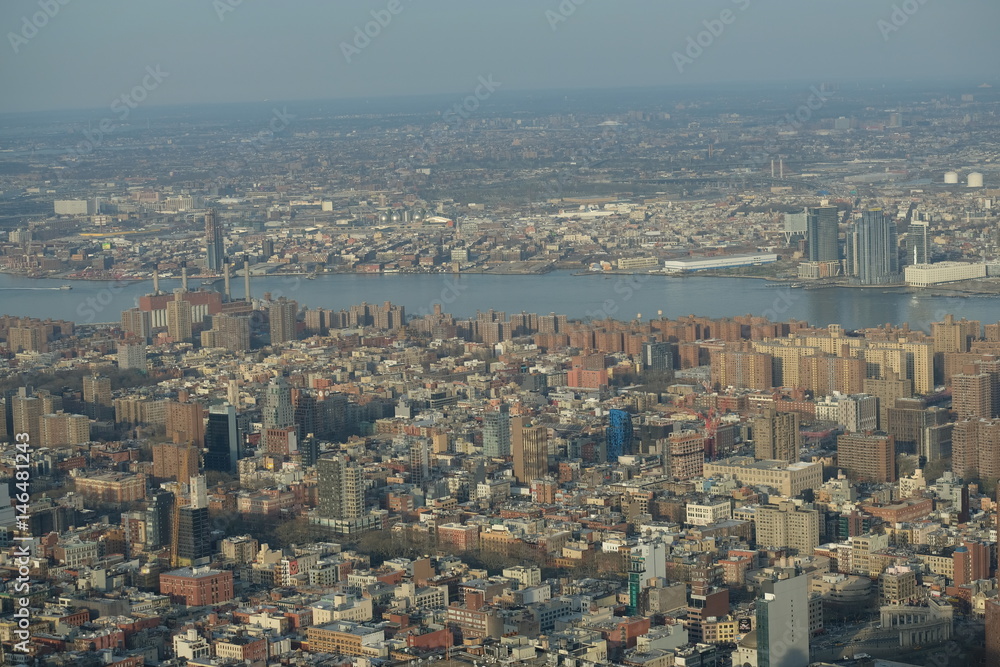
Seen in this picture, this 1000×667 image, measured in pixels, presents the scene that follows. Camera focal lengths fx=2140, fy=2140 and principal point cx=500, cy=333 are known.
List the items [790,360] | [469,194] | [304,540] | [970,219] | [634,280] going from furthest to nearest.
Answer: [469,194] → [970,219] → [634,280] → [790,360] → [304,540]

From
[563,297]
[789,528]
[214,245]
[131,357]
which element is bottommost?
[563,297]

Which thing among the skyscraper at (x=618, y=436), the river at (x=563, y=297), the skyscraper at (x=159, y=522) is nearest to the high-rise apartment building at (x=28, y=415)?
the skyscraper at (x=159, y=522)

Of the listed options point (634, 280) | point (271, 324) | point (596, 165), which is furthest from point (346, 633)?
point (596, 165)

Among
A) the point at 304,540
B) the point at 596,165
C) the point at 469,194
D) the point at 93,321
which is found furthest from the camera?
the point at 596,165

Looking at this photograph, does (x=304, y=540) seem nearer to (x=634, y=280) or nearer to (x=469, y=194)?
(x=634, y=280)

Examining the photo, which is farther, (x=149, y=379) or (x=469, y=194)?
(x=469, y=194)

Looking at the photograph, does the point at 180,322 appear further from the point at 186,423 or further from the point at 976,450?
the point at 976,450

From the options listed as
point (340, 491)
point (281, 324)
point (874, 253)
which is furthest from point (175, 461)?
point (874, 253)
